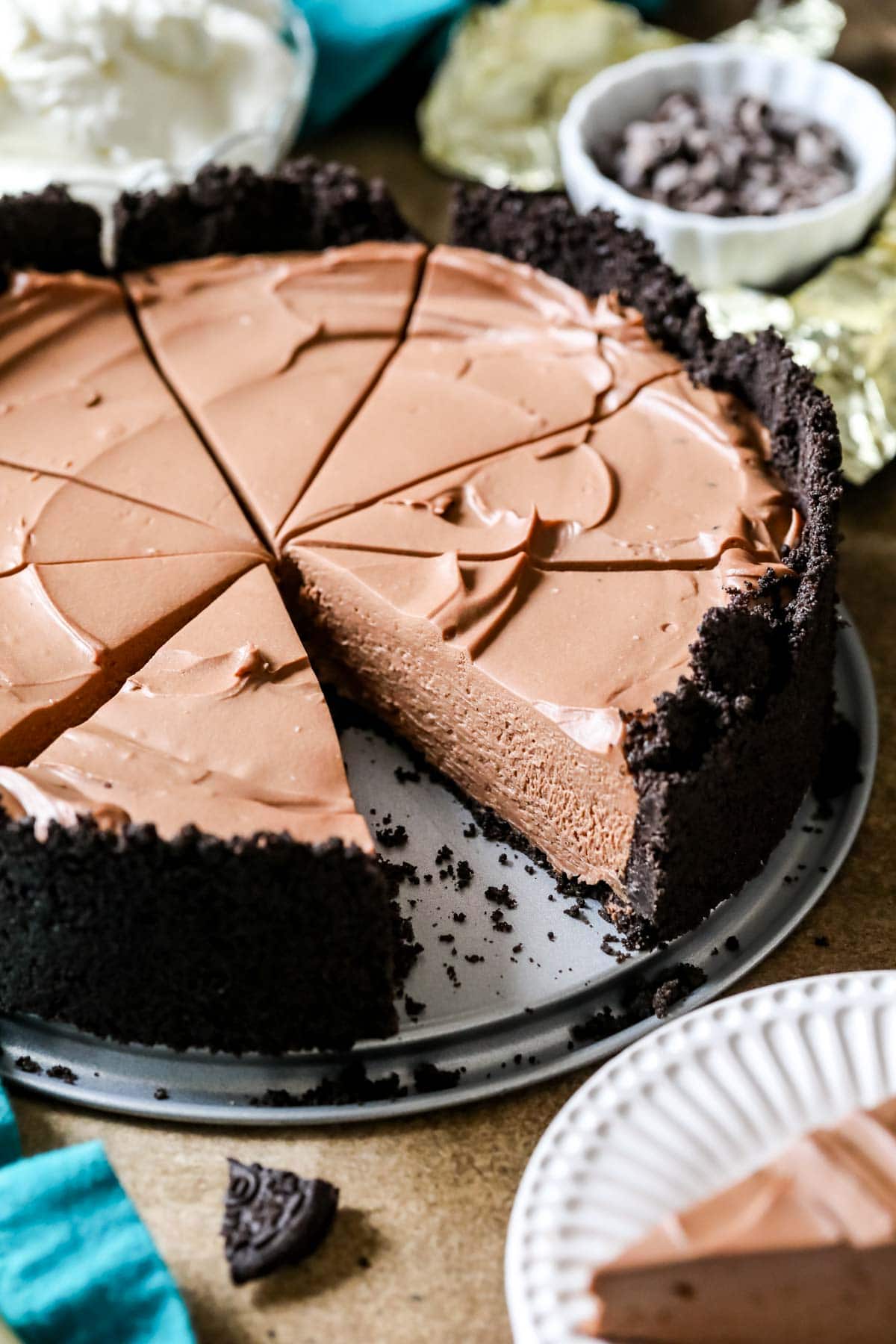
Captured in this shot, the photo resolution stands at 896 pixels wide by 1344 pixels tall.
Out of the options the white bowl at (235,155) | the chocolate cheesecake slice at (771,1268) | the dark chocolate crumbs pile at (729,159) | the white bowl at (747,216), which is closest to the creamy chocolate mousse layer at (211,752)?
the chocolate cheesecake slice at (771,1268)

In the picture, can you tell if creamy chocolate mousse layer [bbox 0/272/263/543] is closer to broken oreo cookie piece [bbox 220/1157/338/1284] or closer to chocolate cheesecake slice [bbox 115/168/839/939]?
chocolate cheesecake slice [bbox 115/168/839/939]

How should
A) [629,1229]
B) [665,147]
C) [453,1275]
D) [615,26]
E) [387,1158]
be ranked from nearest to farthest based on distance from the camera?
[629,1229], [453,1275], [387,1158], [665,147], [615,26]

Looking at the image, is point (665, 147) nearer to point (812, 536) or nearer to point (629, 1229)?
point (812, 536)

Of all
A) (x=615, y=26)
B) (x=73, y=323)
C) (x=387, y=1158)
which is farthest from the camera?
(x=615, y=26)

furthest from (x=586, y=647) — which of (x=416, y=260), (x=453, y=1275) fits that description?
(x=416, y=260)

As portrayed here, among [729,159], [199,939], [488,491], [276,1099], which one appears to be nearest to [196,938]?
[199,939]

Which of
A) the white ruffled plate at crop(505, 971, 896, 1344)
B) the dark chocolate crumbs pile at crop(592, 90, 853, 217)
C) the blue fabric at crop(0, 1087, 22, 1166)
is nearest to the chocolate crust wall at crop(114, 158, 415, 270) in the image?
the dark chocolate crumbs pile at crop(592, 90, 853, 217)

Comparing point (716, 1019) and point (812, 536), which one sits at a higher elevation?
point (812, 536)

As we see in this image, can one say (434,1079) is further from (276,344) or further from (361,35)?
(361,35)
